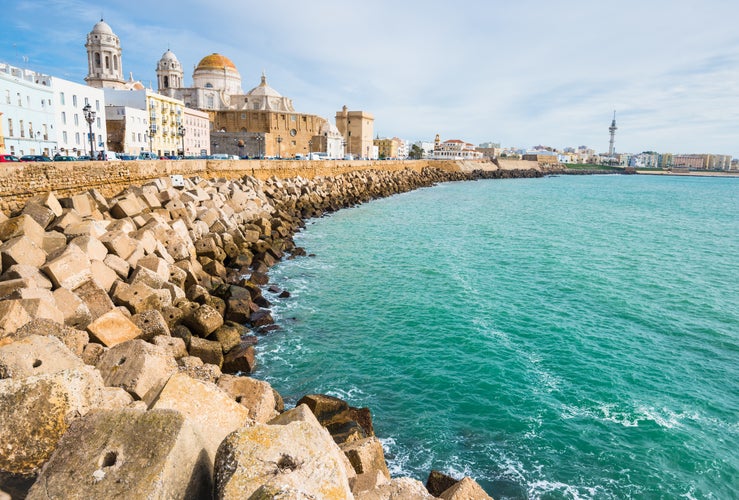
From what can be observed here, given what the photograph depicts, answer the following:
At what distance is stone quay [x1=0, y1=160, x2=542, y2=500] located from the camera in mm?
3490

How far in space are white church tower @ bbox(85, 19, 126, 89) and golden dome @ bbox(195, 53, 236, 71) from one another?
54.8 feet

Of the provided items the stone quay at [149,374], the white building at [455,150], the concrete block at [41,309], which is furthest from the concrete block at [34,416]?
the white building at [455,150]

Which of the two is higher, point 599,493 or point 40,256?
point 40,256

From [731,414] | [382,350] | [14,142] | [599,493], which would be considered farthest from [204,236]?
[14,142]

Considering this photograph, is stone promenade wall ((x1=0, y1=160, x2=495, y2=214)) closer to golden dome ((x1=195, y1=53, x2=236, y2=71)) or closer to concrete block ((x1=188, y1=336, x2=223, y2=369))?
concrete block ((x1=188, y1=336, x2=223, y2=369))

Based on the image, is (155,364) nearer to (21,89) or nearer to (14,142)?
(14,142)

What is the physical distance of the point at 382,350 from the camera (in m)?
11.3

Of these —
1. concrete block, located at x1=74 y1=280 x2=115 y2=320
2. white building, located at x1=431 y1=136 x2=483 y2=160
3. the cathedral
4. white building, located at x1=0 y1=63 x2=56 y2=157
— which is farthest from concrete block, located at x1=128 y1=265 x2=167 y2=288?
white building, located at x1=431 y1=136 x2=483 y2=160

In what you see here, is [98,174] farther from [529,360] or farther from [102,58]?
[102,58]

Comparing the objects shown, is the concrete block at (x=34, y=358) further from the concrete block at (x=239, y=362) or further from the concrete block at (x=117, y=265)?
the concrete block at (x=117, y=265)

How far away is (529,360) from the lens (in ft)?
35.7

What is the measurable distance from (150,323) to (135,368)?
316 cm

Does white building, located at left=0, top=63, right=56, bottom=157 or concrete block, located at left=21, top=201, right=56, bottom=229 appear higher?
white building, located at left=0, top=63, right=56, bottom=157

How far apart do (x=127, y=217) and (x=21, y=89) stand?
2406 centimetres
